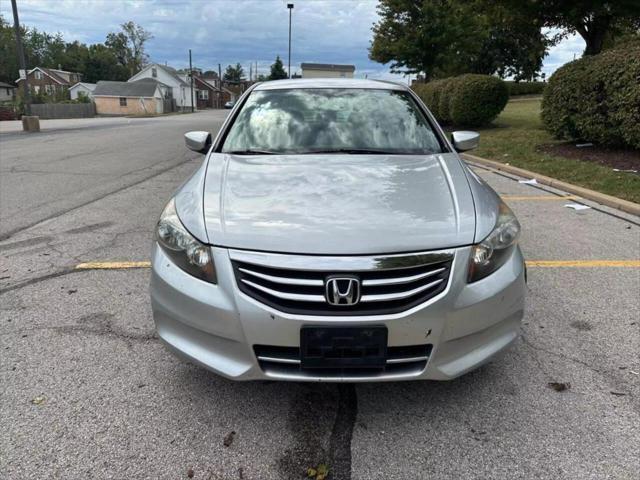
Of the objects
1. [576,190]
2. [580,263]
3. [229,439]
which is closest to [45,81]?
[576,190]

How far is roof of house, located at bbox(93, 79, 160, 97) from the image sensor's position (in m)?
68.9

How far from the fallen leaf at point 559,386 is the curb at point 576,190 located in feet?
15.2

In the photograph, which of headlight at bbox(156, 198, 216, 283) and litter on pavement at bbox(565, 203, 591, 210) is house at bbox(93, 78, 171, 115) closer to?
litter on pavement at bbox(565, 203, 591, 210)

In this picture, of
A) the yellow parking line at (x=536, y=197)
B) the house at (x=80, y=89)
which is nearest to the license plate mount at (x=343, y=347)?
the yellow parking line at (x=536, y=197)

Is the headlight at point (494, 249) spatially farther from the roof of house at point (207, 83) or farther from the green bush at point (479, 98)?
the roof of house at point (207, 83)

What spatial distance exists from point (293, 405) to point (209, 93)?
10084cm

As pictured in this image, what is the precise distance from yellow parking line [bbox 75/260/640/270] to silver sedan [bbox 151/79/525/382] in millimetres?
1989

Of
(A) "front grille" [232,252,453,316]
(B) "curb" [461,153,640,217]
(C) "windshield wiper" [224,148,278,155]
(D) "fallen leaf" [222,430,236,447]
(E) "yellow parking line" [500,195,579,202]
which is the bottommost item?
(D) "fallen leaf" [222,430,236,447]

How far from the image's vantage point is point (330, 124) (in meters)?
3.55

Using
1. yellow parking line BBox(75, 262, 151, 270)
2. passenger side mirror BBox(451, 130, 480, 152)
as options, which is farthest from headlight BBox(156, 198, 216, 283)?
passenger side mirror BBox(451, 130, 480, 152)

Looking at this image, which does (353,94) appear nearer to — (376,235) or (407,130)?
(407,130)

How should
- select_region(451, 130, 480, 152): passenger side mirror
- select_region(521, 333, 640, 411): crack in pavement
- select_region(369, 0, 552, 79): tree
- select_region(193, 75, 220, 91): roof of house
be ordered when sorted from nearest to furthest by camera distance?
1. select_region(521, 333, 640, 411): crack in pavement
2. select_region(451, 130, 480, 152): passenger side mirror
3. select_region(369, 0, 552, 79): tree
4. select_region(193, 75, 220, 91): roof of house

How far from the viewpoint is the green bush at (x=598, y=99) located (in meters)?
8.44

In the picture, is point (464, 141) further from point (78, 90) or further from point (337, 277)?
point (78, 90)
